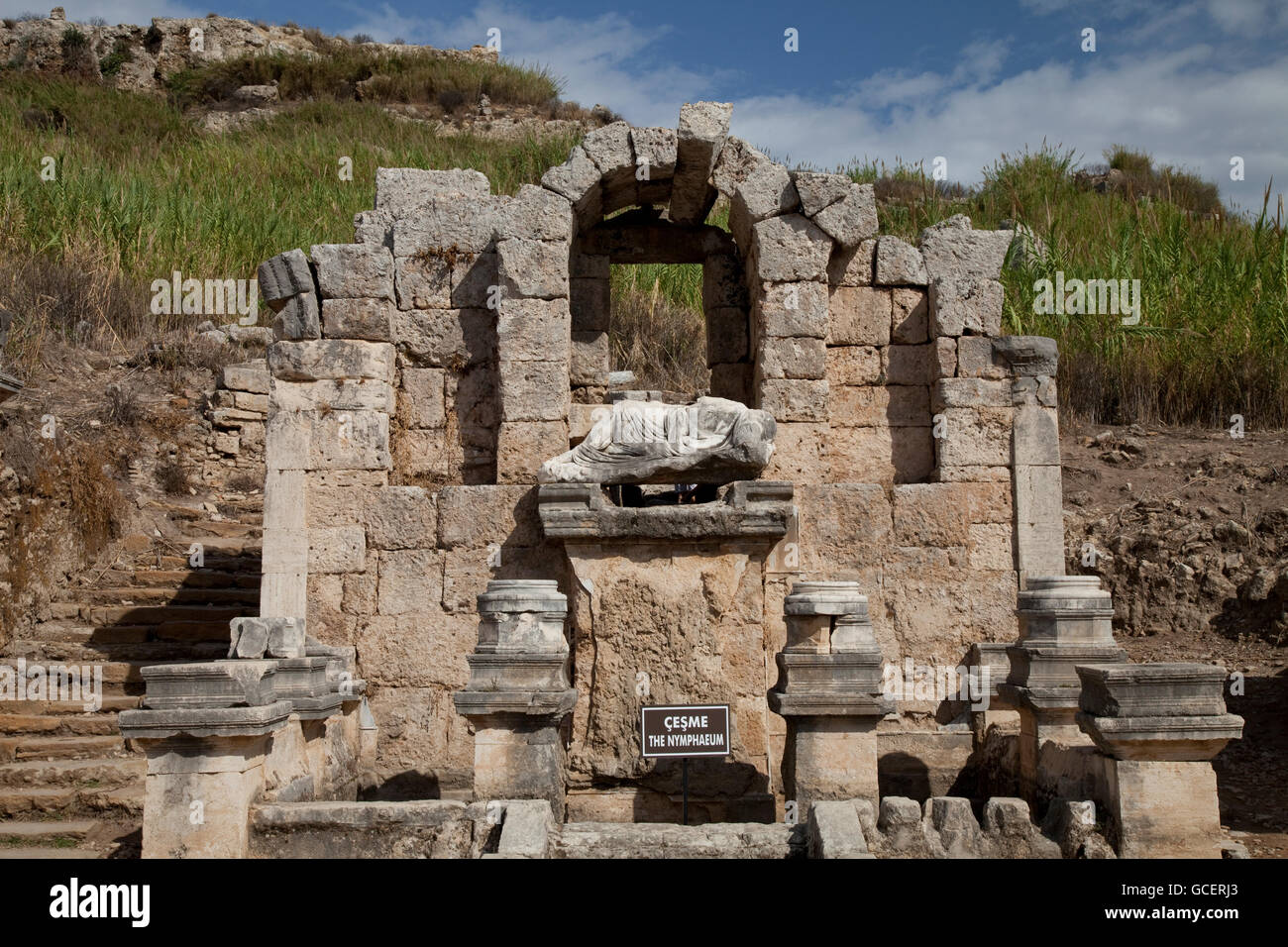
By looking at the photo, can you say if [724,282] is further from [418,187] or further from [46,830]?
[46,830]

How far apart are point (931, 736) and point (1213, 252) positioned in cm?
836

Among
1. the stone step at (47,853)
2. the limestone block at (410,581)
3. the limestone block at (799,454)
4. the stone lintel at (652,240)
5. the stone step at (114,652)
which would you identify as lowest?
the stone step at (47,853)

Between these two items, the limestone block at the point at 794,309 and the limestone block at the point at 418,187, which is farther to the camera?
the limestone block at the point at 418,187

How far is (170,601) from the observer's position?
10.6 meters

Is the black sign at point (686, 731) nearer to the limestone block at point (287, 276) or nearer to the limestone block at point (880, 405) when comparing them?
the limestone block at point (880, 405)

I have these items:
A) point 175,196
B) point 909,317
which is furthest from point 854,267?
point 175,196

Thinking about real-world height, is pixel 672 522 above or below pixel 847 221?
below

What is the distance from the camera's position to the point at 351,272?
8.13 meters

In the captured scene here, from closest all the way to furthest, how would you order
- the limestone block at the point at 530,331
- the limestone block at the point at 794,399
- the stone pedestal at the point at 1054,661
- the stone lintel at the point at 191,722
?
the stone lintel at the point at 191,722 < the stone pedestal at the point at 1054,661 < the limestone block at the point at 530,331 < the limestone block at the point at 794,399

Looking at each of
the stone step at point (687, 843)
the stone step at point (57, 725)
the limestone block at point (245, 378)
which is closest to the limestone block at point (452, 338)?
the stone step at point (57, 725)

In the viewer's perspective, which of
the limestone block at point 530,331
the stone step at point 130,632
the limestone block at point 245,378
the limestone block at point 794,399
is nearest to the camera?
the limestone block at point 530,331

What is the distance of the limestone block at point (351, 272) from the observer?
8.10 metres

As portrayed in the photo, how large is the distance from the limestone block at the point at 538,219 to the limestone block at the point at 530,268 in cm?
6

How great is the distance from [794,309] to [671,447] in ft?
5.16
